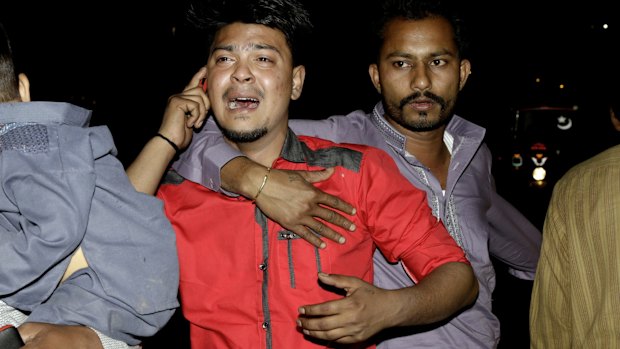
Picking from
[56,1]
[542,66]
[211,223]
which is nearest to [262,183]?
[211,223]

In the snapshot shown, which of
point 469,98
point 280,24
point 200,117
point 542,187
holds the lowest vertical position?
point 542,187

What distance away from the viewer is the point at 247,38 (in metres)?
1.96

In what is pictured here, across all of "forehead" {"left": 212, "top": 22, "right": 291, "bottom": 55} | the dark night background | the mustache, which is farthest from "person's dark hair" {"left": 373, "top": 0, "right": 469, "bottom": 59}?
the dark night background

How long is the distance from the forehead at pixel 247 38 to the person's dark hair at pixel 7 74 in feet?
2.16

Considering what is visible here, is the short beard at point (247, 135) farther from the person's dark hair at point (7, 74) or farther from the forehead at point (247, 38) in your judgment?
the person's dark hair at point (7, 74)

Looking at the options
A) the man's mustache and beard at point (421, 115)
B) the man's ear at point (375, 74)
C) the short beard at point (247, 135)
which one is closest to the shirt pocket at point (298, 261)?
the short beard at point (247, 135)

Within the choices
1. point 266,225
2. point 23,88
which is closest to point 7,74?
point 23,88

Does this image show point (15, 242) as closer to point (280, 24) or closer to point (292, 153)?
point (292, 153)

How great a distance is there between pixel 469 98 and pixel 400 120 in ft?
30.0

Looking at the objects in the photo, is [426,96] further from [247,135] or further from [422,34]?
[247,135]

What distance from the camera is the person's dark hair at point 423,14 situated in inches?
98.2

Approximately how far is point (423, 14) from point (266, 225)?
1244 millimetres

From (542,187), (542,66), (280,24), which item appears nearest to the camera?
(280,24)

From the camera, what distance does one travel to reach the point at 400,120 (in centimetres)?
244
